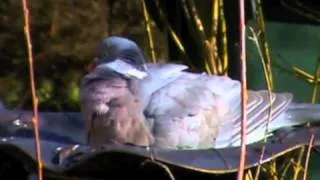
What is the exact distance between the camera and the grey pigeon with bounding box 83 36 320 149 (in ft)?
8.22

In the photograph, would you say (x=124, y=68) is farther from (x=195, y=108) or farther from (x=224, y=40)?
(x=224, y=40)

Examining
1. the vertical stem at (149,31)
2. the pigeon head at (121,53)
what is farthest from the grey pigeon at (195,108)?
the vertical stem at (149,31)

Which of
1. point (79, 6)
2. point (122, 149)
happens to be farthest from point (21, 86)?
point (122, 149)

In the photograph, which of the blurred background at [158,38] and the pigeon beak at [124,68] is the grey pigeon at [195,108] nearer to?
the pigeon beak at [124,68]

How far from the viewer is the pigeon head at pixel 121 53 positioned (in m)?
2.62

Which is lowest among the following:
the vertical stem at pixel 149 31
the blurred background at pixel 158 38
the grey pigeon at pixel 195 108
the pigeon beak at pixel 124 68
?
the blurred background at pixel 158 38

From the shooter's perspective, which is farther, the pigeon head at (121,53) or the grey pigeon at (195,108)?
the pigeon head at (121,53)

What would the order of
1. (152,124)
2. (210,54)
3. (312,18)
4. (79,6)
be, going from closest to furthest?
(152,124), (210,54), (312,18), (79,6)

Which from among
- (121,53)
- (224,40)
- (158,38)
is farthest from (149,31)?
(121,53)

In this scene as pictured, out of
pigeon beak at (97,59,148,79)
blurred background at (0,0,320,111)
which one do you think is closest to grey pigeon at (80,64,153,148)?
pigeon beak at (97,59,148,79)

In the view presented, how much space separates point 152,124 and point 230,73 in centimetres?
145

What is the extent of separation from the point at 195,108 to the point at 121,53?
227 mm

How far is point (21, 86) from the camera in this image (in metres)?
4.68

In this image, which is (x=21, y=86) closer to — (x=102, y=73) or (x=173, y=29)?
(x=173, y=29)
